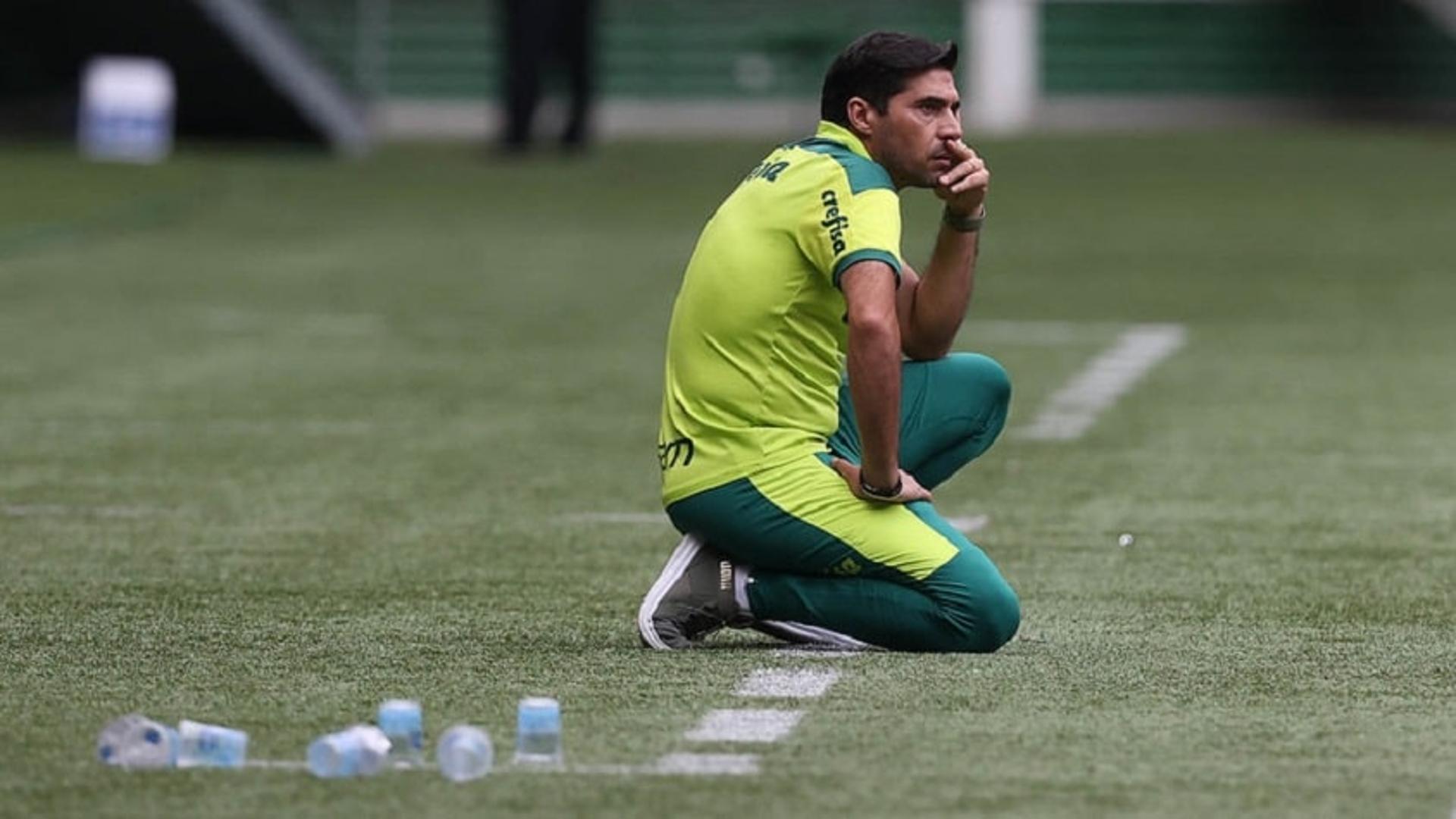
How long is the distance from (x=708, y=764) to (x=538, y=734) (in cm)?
28

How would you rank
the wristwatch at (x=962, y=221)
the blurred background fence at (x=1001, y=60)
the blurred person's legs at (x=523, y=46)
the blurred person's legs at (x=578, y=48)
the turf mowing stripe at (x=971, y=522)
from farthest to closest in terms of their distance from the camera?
the blurred background fence at (x=1001, y=60), the blurred person's legs at (x=578, y=48), the blurred person's legs at (x=523, y=46), the turf mowing stripe at (x=971, y=522), the wristwatch at (x=962, y=221)

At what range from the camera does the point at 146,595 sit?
7516mm

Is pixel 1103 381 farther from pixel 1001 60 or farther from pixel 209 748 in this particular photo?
pixel 1001 60

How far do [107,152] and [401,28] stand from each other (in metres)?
7.43

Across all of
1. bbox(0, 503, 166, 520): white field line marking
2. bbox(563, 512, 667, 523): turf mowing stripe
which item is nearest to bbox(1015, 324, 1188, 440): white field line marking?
bbox(563, 512, 667, 523): turf mowing stripe

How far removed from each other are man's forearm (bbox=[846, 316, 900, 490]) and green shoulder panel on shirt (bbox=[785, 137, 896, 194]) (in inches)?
12.3

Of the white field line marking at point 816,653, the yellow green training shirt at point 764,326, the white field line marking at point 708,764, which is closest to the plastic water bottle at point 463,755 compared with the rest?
the white field line marking at point 708,764

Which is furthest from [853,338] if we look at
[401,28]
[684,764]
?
[401,28]

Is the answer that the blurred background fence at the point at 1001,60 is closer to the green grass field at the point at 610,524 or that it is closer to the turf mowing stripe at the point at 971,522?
the green grass field at the point at 610,524

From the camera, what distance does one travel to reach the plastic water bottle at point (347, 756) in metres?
5.25

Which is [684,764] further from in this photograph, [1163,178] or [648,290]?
[1163,178]

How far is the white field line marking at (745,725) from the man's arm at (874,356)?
0.75 m

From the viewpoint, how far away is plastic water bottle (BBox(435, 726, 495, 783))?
523 cm

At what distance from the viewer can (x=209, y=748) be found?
535cm
